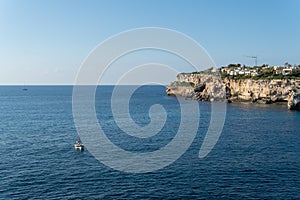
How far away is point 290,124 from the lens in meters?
93.0

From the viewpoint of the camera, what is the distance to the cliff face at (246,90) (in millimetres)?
139500

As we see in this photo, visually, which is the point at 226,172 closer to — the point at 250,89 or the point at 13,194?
the point at 13,194

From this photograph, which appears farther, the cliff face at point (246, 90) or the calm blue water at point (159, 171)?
the cliff face at point (246, 90)

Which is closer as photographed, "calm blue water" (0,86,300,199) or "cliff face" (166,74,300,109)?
"calm blue water" (0,86,300,199)

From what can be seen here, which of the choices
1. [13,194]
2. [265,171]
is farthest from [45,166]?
[265,171]

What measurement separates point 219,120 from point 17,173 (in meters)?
69.2

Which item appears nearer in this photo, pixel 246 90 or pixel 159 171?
pixel 159 171

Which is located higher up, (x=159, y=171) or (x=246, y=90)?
(x=246, y=90)

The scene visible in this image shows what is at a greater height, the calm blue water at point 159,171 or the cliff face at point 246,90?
the cliff face at point 246,90

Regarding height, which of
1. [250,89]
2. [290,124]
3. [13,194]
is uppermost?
[250,89]

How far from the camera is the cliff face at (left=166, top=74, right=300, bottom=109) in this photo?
140 meters

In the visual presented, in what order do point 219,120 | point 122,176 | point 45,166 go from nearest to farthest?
point 122,176
point 45,166
point 219,120

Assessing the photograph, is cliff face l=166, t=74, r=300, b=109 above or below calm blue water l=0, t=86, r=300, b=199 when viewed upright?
above

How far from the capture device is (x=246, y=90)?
531 feet
